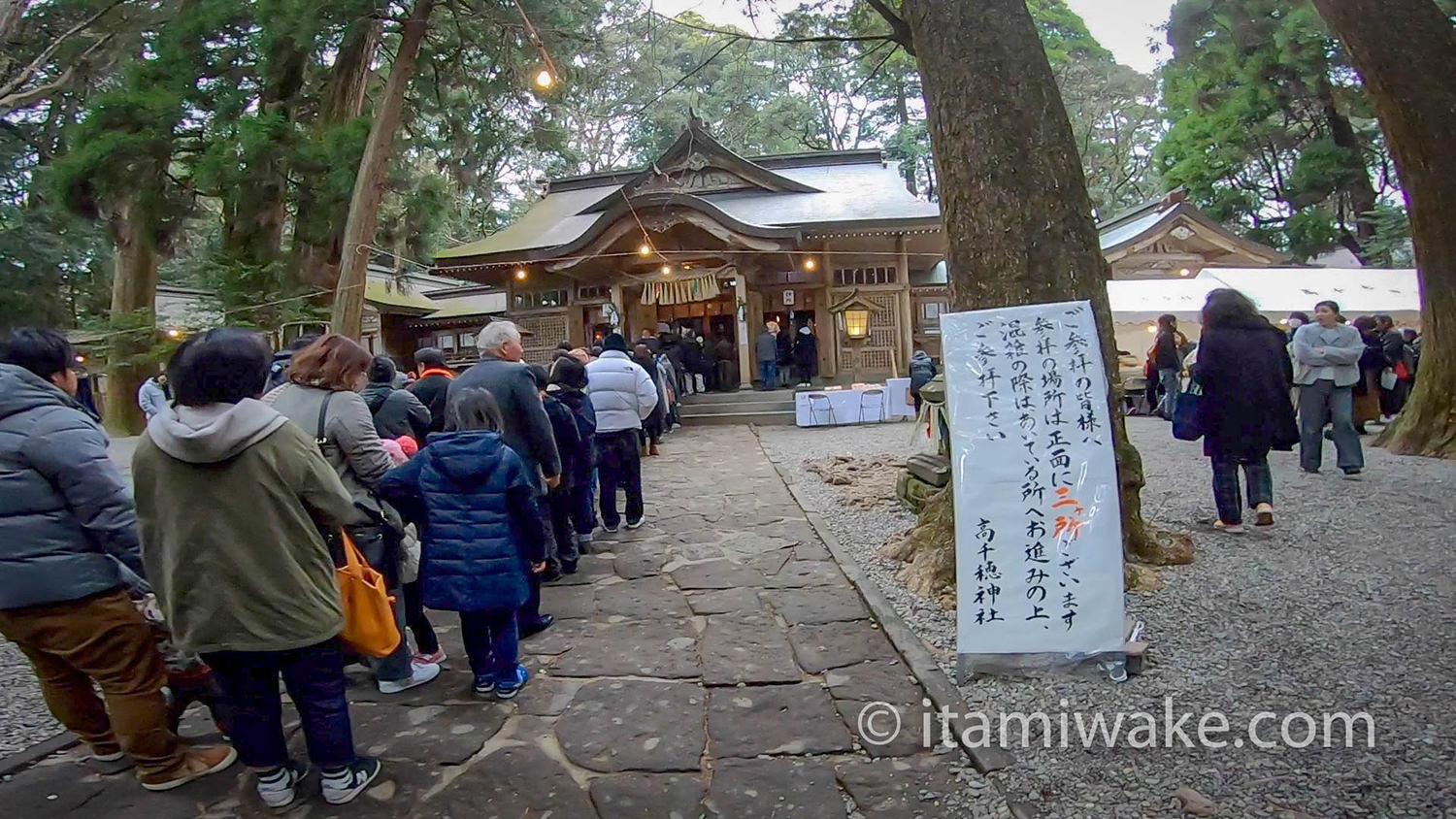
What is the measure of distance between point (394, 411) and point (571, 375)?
5.39 ft

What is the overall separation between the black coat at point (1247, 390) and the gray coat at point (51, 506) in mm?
5851

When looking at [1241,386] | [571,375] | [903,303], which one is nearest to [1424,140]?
[1241,386]

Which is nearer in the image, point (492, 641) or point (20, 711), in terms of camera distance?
point (492, 641)

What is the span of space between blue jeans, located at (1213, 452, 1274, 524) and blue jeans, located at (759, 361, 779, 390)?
11776 millimetres

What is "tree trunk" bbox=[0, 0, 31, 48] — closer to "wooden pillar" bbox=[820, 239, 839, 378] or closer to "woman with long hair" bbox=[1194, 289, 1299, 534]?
"woman with long hair" bbox=[1194, 289, 1299, 534]

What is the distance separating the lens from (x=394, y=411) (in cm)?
404

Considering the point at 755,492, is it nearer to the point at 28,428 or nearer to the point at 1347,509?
the point at 1347,509

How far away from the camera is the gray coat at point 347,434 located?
3.19 metres

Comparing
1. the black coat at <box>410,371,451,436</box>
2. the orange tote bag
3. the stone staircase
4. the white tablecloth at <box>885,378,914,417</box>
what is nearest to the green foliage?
the white tablecloth at <box>885,378,914,417</box>

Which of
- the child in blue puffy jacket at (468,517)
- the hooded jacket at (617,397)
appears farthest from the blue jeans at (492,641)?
the hooded jacket at (617,397)

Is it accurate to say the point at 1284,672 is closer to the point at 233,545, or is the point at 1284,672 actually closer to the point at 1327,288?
the point at 233,545

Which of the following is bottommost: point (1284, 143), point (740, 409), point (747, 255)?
point (740, 409)

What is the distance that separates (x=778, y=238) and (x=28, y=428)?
14.3 meters

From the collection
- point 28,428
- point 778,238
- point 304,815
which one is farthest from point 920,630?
point 778,238
